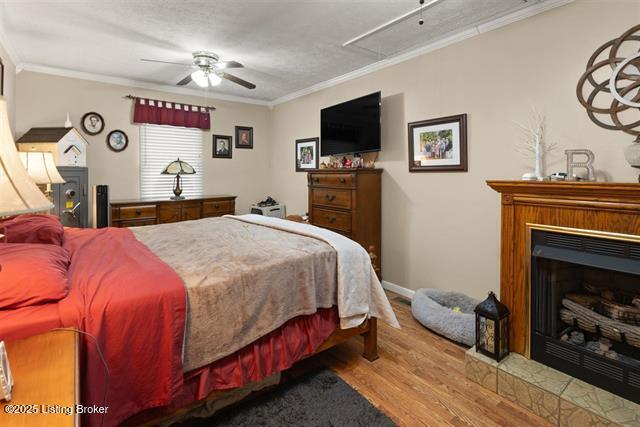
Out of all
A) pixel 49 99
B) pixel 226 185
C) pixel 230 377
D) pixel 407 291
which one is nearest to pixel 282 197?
pixel 226 185

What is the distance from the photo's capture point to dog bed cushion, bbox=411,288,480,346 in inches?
101

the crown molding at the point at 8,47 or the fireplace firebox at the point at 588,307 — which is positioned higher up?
the crown molding at the point at 8,47

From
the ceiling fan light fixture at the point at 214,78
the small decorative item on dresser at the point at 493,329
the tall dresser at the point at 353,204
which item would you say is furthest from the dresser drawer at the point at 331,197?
the small decorative item on dresser at the point at 493,329

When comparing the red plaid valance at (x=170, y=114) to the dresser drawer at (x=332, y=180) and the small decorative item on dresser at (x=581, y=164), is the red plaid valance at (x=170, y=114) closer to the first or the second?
the dresser drawer at (x=332, y=180)

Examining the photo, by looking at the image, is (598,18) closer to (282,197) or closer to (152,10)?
(152,10)

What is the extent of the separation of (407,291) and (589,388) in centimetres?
189

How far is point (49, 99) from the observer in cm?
384

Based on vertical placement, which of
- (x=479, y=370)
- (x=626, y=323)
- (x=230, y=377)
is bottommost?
(x=479, y=370)

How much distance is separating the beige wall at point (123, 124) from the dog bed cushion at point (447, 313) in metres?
3.45

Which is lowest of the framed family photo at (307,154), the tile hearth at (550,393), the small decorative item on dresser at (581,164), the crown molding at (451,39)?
the tile hearth at (550,393)

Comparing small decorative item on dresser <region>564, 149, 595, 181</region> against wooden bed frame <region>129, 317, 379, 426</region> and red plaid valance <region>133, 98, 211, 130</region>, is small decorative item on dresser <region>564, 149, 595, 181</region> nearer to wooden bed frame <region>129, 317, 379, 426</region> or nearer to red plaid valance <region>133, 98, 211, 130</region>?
wooden bed frame <region>129, 317, 379, 426</region>

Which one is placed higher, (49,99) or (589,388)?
(49,99)

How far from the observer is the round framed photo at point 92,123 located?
407 centimetres

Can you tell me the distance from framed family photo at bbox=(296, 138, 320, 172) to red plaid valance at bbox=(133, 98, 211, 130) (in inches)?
55.6
